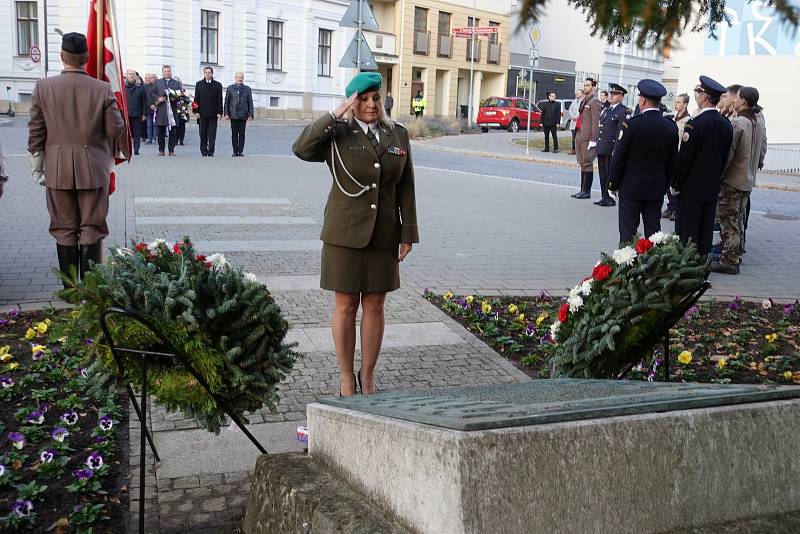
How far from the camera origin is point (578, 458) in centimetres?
268

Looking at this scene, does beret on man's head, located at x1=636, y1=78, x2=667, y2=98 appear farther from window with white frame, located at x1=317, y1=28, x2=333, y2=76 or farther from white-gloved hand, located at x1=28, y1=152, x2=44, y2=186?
window with white frame, located at x1=317, y1=28, x2=333, y2=76

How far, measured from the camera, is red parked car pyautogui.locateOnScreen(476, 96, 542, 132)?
45.7m

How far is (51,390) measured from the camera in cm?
522

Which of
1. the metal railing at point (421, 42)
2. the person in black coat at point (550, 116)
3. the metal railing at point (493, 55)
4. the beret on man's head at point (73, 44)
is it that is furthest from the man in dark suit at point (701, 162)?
the metal railing at point (493, 55)

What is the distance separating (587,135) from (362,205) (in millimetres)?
11852

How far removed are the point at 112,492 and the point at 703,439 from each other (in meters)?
2.63

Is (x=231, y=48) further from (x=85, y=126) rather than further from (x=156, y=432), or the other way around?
(x=156, y=432)

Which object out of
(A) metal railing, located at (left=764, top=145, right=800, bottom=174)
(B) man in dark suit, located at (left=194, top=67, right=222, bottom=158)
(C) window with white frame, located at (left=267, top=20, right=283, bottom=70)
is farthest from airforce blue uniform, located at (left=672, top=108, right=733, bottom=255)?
(C) window with white frame, located at (left=267, top=20, right=283, bottom=70)

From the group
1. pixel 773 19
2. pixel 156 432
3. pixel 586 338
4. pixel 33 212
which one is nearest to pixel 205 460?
pixel 156 432

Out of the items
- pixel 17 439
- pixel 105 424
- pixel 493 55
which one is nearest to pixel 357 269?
pixel 105 424

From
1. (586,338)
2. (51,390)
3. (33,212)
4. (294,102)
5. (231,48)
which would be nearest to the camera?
(586,338)

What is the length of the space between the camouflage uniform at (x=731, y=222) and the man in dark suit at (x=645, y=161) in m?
1.39

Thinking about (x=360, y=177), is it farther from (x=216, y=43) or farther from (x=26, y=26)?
(x=216, y=43)

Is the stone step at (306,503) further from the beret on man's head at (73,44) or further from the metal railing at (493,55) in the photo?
the metal railing at (493,55)
